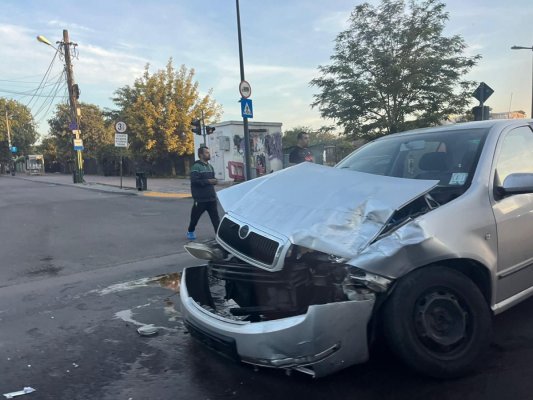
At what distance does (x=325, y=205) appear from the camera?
3.09 meters

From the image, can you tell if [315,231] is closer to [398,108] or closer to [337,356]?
[337,356]

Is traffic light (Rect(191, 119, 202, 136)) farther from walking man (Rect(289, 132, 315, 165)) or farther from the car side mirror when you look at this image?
the car side mirror

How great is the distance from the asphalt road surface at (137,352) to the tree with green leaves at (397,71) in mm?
11861

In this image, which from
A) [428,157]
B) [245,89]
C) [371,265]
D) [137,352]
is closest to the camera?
[371,265]

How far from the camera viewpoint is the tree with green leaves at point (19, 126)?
68.3m

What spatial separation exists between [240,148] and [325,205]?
66.4 ft

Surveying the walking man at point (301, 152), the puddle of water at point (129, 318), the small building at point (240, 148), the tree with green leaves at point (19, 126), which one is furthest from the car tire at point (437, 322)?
the tree with green leaves at point (19, 126)

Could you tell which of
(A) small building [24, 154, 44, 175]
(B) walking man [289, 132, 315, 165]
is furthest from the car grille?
(A) small building [24, 154, 44, 175]

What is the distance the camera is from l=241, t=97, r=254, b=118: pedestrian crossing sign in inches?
577

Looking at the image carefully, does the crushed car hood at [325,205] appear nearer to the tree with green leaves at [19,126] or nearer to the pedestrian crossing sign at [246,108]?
the pedestrian crossing sign at [246,108]

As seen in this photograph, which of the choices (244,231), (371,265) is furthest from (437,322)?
(244,231)

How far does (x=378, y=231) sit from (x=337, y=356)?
79cm

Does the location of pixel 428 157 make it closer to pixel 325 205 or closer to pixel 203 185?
pixel 325 205

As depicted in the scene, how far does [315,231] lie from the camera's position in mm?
2852
